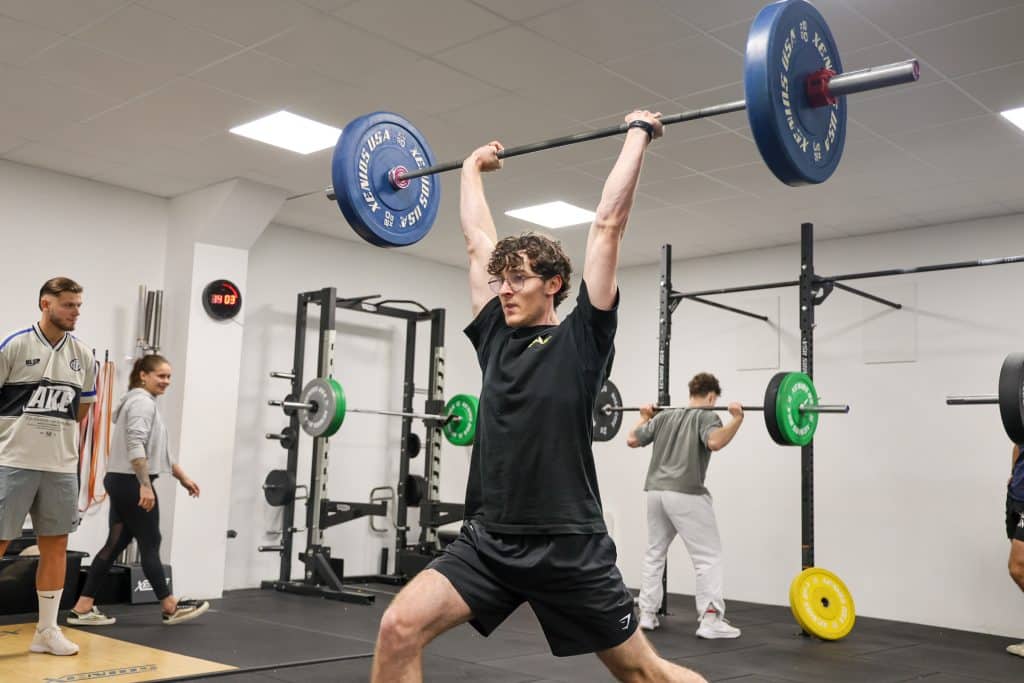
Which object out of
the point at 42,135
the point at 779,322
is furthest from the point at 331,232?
the point at 779,322

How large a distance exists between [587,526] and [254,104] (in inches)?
115

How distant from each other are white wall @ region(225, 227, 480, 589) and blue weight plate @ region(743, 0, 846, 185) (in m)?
4.27

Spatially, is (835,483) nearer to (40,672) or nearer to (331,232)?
(331,232)

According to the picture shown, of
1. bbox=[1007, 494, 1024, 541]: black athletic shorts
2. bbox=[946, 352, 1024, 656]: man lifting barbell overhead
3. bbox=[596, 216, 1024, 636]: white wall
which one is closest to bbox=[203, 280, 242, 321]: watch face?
bbox=[596, 216, 1024, 636]: white wall

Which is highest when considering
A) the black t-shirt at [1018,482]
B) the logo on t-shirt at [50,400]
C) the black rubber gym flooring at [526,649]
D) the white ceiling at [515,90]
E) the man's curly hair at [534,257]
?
the white ceiling at [515,90]

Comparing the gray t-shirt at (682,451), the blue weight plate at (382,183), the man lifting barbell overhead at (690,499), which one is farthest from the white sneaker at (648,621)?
→ the blue weight plate at (382,183)

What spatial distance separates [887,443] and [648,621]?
1.89 metres

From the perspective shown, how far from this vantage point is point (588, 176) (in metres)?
4.75

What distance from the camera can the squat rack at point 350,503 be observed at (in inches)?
214

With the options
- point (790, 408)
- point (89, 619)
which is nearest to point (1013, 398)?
point (790, 408)

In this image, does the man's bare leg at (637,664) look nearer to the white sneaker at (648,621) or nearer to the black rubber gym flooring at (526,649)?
the black rubber gym flooring at (526,649)

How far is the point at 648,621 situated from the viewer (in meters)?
4.50

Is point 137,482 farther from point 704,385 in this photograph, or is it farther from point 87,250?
point 704,385

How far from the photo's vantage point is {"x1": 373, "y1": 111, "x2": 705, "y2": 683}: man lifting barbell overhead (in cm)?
164
